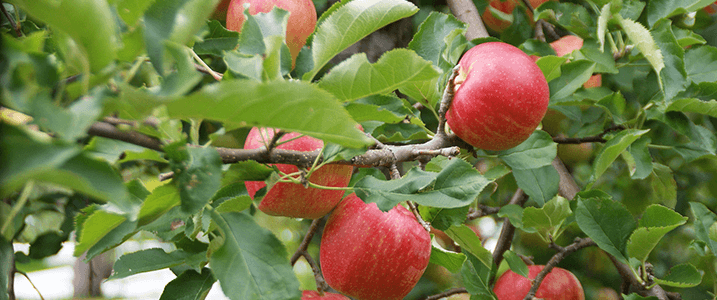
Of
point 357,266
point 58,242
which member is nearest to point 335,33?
point 357,266

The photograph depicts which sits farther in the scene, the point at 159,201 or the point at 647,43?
the point at 647,43

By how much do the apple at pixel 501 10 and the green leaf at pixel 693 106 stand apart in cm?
47

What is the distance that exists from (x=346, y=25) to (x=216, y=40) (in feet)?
1.22

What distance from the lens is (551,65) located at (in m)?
0.77

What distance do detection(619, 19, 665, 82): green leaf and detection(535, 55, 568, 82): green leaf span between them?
14 centimetres

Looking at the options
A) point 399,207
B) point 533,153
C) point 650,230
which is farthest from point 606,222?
point 399,207

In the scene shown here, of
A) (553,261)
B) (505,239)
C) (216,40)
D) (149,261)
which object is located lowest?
(505,239)

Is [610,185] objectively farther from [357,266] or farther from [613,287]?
[357,266]

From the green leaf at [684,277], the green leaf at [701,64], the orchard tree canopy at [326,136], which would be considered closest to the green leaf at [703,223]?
the orchard tree canopy at [326,136]

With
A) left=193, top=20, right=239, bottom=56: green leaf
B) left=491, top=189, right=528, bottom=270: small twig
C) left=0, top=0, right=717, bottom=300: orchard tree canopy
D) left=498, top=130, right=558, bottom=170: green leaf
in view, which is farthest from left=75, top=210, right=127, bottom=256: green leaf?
left=491, top=189, right=528, bottom=270: small twig

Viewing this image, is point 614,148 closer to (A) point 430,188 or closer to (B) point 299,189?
(A) point 430,188

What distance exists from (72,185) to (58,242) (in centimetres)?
109

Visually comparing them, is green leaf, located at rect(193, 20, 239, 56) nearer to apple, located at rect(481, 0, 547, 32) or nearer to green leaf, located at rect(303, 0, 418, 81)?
green leaf, located at rect(303, 0, 418, 81)

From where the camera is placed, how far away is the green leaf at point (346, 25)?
470 mm
